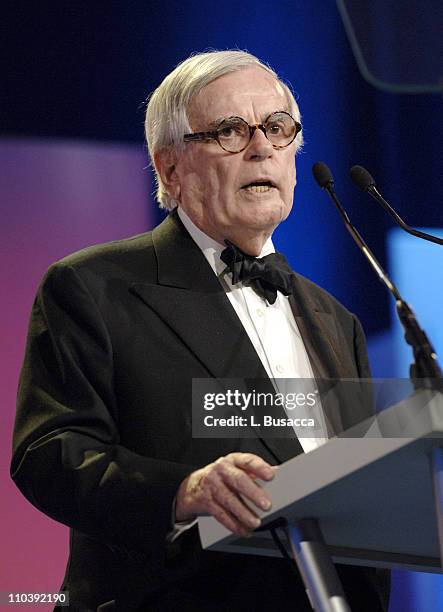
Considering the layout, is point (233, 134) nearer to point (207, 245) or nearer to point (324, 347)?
point (207, 245)

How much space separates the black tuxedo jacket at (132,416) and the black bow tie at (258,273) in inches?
2.5

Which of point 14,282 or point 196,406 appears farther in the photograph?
point 14,282

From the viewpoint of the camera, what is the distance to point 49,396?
1727 mm

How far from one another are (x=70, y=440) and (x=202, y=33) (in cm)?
174

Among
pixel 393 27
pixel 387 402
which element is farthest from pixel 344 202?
pixel 387 402

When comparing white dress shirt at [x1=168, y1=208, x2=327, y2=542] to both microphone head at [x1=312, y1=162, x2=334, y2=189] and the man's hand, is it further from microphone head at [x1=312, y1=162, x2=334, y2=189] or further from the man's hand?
the man's hand

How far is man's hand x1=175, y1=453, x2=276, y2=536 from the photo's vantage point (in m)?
1.24

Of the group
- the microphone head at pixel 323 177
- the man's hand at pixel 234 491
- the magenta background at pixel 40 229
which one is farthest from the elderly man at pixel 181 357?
the magenta background at pixel 40 229

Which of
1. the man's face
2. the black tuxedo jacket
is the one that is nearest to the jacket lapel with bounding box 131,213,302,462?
the black tuxedo jacket

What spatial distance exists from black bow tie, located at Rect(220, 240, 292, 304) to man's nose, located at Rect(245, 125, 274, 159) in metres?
0.20

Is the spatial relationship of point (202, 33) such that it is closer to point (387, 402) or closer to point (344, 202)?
point (344, 202)

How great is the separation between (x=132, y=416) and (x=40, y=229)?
1.13 meters

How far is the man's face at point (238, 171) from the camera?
6.87ft

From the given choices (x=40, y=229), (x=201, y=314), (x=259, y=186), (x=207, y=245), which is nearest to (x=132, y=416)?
(x=201, y=314)
